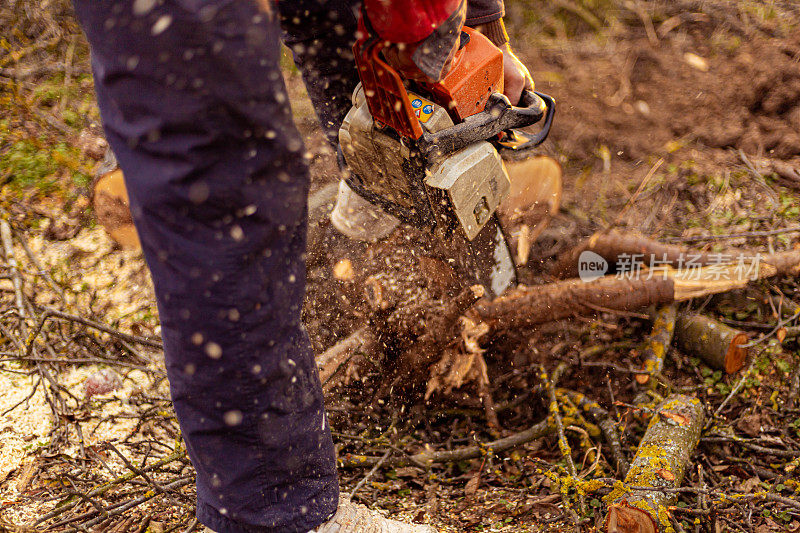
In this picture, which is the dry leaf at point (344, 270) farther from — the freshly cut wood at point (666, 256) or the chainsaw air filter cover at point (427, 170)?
the freshly cut wood at point (666, 256)

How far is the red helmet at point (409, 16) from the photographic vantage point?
1161 mm

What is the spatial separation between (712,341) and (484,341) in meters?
0.86

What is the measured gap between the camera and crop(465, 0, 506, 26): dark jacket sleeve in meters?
1.66

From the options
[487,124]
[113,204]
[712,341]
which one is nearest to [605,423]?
[712,341]

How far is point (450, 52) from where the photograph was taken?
1.32m

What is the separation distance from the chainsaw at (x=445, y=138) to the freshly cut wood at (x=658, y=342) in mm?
736

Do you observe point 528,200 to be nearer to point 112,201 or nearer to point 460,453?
point 460,453

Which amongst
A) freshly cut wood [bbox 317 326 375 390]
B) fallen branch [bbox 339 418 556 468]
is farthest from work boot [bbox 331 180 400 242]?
fallen branch [bbox 339 418 556 468]

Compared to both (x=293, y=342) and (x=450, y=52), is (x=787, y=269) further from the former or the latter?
(x=293, y=342)

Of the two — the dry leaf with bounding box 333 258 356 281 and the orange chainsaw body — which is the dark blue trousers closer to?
the orange chainsaw body

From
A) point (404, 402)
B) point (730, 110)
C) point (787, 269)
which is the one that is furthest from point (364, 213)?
point (730, 110)

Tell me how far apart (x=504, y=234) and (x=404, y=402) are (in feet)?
2.46

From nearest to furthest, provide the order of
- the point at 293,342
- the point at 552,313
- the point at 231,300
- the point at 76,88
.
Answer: the point at 231,300
the point at 293,342
the point at 552,313
the point at 76,88

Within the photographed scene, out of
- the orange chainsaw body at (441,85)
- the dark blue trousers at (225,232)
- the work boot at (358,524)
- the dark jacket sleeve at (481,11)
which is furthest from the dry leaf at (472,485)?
the dark jacket sleeve at (481,11)
